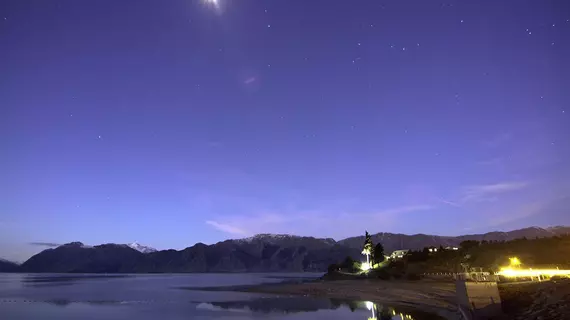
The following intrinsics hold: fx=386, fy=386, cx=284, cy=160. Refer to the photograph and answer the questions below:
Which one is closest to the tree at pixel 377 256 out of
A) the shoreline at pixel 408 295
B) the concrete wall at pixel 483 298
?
the shoreline at pixel 408 295

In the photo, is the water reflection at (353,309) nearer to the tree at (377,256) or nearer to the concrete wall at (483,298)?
the concrete wall at (483,298)

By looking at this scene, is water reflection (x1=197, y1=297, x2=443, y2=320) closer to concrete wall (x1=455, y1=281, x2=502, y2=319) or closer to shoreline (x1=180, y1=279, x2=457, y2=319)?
shoreline (x1=180, y1=279, x2=457, y2=319)

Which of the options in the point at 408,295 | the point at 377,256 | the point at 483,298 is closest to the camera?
the point at 483,298

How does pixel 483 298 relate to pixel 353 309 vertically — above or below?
above

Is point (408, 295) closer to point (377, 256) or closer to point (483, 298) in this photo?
point (483, 298)

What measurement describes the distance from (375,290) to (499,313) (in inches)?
1629

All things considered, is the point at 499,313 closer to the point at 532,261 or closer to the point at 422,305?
the point at 422,305

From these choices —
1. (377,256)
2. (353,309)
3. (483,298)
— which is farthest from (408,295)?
(377,256)

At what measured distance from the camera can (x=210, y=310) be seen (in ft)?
180

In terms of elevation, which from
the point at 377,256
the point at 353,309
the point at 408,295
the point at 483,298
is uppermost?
the point at 377,256

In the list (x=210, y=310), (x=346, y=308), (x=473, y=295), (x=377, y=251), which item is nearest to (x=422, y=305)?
(x=346, y=308)

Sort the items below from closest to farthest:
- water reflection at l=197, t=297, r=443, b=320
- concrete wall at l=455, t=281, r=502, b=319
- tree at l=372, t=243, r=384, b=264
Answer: concrete wall at l=455, t=281, r=502, b=319 < water reflection at l=197, t=297, r=443, b=320 < tree at l=372, t=243, r=384, b=264

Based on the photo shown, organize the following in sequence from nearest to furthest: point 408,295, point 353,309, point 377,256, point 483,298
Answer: point 483,298 < point 353,309 < point 408,295 < point 377,256

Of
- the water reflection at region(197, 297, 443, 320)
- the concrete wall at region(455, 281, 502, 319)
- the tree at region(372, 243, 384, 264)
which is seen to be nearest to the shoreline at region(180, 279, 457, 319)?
the water reflection at region(197, 297, 443, 320)
